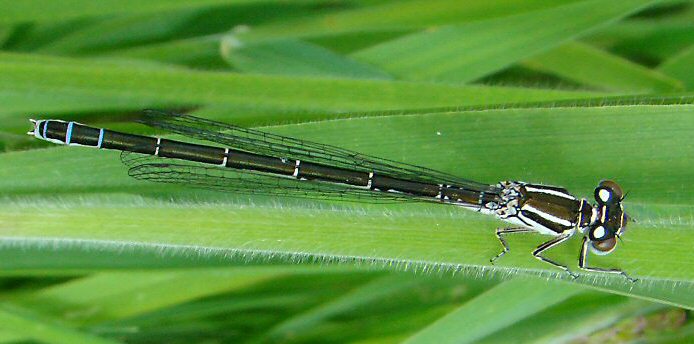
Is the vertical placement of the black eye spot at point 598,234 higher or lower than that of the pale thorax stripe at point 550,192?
lower

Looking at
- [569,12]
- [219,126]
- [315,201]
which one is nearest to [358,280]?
[315,201]

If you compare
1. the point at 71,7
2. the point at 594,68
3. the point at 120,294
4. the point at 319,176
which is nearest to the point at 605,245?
the point at 319,176

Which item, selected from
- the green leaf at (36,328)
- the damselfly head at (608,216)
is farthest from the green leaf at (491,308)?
the green leaf at (36,328)

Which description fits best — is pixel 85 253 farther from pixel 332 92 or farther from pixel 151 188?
pixel 332 92

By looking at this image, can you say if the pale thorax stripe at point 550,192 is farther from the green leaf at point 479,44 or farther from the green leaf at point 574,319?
the green leaf at point 479,44

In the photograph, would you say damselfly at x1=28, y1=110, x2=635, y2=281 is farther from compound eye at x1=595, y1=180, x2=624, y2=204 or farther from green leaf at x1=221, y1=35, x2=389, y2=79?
green leaf at x1=221, y1=35, x2=389, y2=79

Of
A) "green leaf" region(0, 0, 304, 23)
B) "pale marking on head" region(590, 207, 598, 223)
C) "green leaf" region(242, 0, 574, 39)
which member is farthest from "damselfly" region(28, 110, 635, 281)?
"green leaf" region(242, 0, 574, 39)
